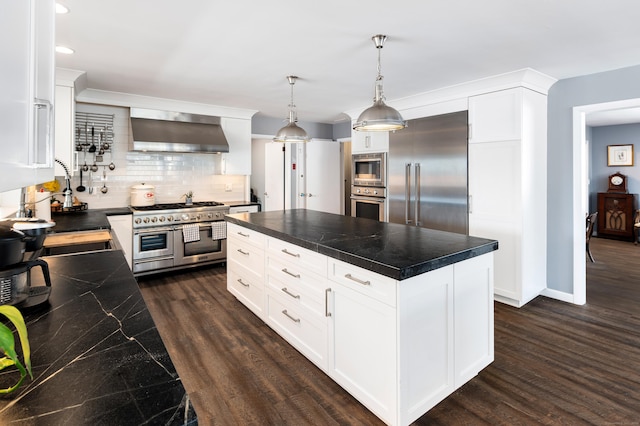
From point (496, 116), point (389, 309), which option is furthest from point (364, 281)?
point (496, 116)

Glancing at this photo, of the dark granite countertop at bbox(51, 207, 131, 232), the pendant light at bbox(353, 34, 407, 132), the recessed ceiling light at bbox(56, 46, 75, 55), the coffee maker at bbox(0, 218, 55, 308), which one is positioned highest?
the recessed ceiling light at bbox(56, 46, 75, 55)

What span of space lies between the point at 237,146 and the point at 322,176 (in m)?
1.66

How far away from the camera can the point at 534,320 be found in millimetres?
3307

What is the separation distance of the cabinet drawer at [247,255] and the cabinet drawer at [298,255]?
24cm

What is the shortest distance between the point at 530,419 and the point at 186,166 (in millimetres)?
4904

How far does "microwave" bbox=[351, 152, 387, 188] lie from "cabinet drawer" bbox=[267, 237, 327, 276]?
255 centimetres

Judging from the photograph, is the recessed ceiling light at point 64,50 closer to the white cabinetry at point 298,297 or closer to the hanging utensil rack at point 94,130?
A: the hanging utensil rack at point 94,130

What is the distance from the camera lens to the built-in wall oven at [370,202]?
5.04m

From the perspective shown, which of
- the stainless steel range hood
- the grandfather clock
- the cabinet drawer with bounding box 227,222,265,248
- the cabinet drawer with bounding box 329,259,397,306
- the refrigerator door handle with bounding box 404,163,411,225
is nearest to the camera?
the cabinet drawer with bounding box 329,259,397,306

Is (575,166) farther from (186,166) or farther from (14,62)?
(186,166)

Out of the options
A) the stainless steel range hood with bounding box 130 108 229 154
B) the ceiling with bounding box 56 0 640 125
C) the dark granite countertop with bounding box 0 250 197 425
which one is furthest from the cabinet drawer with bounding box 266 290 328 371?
the stainless steel range hood with bounding box 130 108 229 154

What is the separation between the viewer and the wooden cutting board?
287 centimetres

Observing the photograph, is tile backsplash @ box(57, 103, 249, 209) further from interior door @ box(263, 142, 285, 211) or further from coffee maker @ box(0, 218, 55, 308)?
coffee maker @ box(0, 218, 55, 308)

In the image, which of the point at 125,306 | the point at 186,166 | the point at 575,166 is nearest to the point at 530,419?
the point at 125,306
